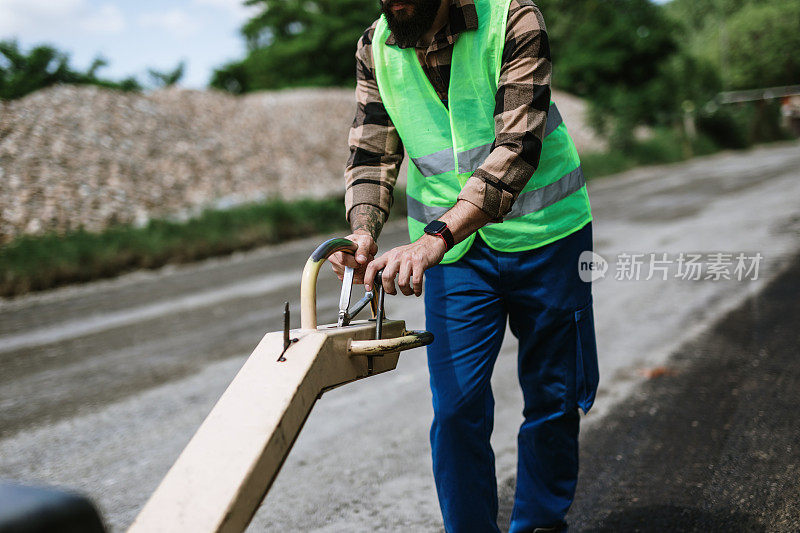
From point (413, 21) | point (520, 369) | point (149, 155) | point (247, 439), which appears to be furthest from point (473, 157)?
point (149, 155)

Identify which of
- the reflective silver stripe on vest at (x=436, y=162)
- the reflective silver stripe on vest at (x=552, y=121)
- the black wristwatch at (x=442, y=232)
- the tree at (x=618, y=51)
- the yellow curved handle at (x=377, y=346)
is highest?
the tree at (x=618, y=51)

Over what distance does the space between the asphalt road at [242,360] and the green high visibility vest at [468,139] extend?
1265 mm

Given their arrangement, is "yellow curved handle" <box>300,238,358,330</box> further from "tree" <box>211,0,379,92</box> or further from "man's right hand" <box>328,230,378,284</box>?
"tree" <box>211,0,379,92</box>

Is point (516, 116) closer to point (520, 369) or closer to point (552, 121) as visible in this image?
point (552, 121)

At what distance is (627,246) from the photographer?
8672 mm

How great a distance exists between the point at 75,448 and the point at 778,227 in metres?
8.26

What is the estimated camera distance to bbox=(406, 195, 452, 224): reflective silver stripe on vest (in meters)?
2.27

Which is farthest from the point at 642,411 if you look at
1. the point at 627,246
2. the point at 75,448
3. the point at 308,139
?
the point at 308,139

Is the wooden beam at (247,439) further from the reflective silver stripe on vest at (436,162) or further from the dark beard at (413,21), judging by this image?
the dark beard at (413,21)

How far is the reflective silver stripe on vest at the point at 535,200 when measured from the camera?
7.37ft

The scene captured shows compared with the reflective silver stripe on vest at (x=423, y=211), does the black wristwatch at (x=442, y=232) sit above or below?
below

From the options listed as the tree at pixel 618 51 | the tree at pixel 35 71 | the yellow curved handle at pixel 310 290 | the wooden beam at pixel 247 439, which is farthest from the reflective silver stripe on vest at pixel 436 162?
the tree at pixel 618 51

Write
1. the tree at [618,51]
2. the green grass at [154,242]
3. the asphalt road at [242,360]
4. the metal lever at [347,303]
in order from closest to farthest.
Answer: the metal lever at [347,303], the asphalt road at [242,360], the green grass at [154,242], the tree at [618,51]

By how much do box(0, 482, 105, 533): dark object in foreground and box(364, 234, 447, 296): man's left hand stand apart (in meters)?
0.99
